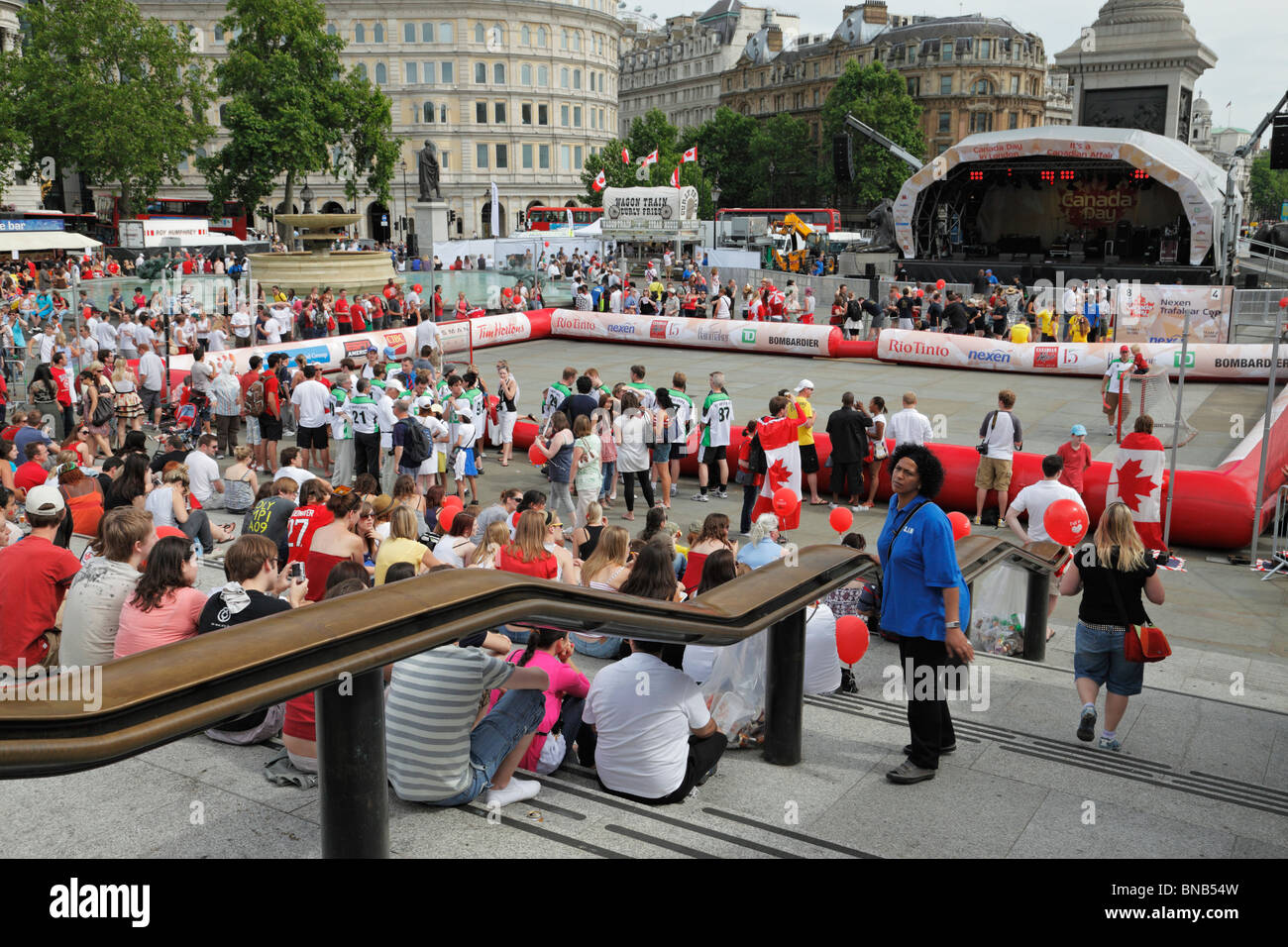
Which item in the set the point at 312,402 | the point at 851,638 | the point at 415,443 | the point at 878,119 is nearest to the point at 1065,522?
the point at 851,638

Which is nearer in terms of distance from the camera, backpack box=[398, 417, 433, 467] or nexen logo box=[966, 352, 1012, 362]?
backpack box=[398, 417, 433, 467]

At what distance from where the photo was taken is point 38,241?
47500 mm

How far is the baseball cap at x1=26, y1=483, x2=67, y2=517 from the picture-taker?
22.0 ft

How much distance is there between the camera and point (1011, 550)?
7.30 metres

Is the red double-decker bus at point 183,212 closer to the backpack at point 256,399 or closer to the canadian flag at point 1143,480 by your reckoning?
the backpack at point 256,399

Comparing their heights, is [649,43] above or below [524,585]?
above

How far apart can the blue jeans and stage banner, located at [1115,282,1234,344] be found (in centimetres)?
2557

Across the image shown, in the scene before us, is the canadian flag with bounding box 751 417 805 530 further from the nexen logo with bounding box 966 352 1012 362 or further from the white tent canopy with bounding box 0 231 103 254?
the white tent canopy with bounding box 0 231 103 254

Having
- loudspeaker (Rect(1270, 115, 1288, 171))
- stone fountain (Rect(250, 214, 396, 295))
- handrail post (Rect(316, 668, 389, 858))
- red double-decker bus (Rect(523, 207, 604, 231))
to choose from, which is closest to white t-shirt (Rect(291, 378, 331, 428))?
handrail post (Rect(316, 668, 389, 858))

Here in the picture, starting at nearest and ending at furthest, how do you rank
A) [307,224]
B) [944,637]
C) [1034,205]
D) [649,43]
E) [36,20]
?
[944,637] → [307,224] → [1034,205] → [36,20] → [649,43]
